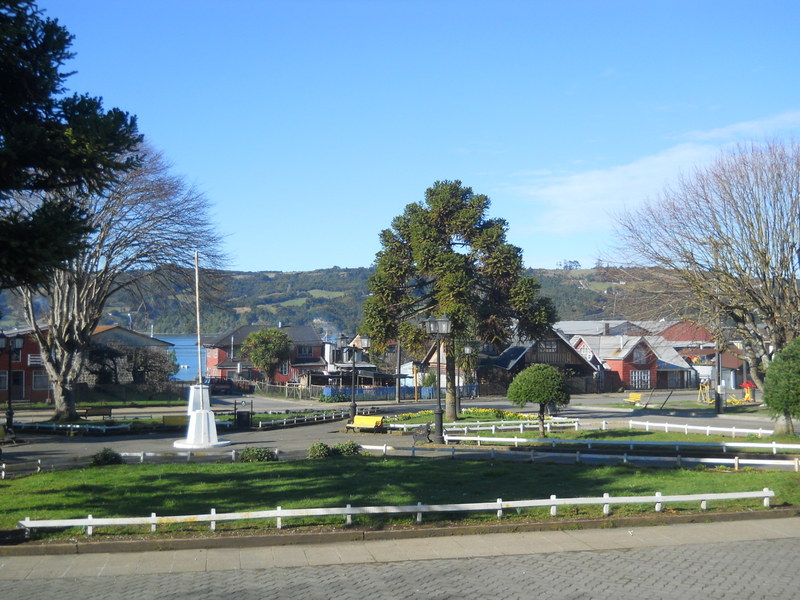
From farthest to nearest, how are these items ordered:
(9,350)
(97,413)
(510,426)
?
(97,413) → (510,426) → (9,350)

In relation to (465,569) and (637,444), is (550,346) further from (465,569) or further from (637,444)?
(465,569)

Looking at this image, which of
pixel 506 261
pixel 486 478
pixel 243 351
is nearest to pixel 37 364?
pixel 243 351

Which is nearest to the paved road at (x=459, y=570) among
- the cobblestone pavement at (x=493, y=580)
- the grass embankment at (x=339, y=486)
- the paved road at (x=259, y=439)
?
the cobblestone pavement at (x=493, y=580)

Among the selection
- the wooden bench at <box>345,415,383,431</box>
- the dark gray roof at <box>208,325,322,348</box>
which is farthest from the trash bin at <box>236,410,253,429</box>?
the dark gray roof at <box>208,325,322,348</box>

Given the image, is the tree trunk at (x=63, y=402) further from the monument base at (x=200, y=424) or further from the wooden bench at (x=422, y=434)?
the wooden bench at (x=422, y=434)

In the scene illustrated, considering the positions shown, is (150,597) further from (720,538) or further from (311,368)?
(311,368)

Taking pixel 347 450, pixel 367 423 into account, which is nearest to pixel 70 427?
pixel 367 423

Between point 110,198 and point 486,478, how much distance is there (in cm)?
2491

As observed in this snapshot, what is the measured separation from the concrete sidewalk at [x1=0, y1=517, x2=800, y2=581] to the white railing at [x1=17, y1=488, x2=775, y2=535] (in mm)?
576

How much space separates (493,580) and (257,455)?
12.9 meters

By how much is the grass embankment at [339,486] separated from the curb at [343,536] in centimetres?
45

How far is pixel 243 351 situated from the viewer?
8025cm

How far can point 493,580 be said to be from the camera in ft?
34.9

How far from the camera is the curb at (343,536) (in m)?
12.1
